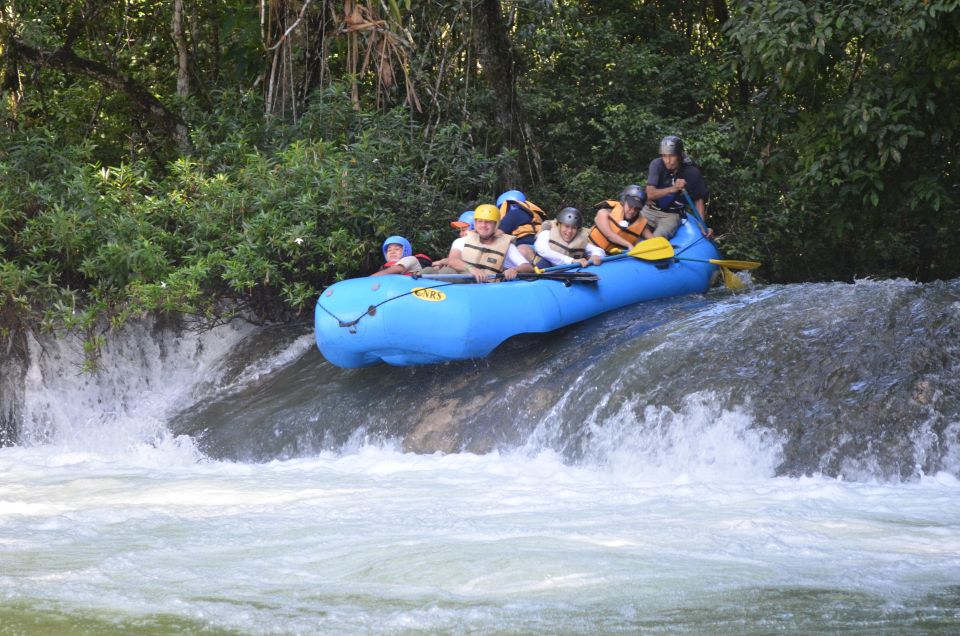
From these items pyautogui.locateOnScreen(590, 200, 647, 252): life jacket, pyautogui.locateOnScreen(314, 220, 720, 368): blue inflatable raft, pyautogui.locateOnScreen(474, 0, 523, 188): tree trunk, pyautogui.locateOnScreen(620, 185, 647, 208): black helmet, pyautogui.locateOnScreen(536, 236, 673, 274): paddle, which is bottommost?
pyautogui.locateOnScreen(314, 220, 720, 368): blue inflatable raft

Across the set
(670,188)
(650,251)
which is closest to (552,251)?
(650,251)

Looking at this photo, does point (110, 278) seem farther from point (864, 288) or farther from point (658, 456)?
point (864, 288)

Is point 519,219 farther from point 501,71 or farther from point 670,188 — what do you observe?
point 501,71

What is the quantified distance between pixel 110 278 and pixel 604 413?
3647 millimetres

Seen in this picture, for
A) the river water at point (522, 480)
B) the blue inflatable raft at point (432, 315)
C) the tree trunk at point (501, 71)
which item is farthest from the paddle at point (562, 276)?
the tree trunk at point (501, 71)

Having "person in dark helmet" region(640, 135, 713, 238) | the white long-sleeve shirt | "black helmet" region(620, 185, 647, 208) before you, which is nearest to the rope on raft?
the white long-sleeve shirt

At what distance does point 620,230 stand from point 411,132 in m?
1.88

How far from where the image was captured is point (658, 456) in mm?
5559

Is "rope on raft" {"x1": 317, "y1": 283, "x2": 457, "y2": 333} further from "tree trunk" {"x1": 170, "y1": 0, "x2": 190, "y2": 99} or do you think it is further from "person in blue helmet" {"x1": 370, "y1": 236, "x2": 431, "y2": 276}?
"tree trunk" {"x1": 170, "y1": 0, "x2": 190, "y2": 99}

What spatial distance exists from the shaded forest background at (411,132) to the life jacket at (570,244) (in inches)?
46.9

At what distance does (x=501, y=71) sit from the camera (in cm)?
994

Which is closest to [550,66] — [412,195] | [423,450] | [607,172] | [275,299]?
[607,172]

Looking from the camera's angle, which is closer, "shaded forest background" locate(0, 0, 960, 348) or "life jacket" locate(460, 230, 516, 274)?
"life jacket" locate(460, 230, 516, 274)

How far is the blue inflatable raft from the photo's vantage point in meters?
6.43
